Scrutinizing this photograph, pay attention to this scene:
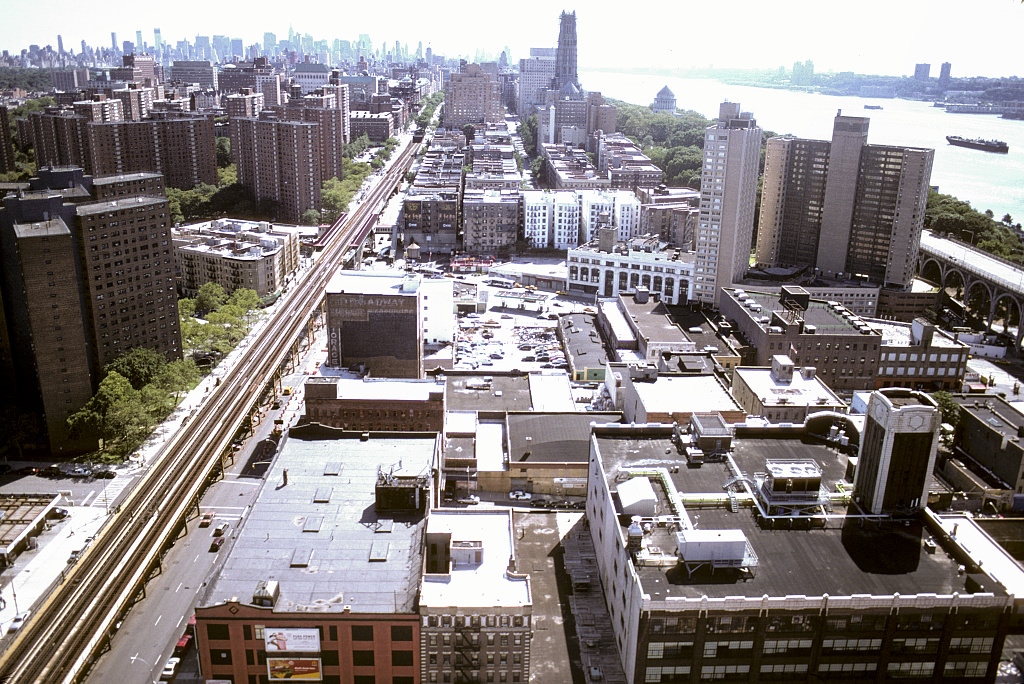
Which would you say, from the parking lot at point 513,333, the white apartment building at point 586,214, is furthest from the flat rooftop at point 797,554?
the white apartment building at point 586,214

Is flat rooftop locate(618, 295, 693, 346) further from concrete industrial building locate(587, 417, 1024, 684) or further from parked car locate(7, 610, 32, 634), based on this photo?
parked car locate(7, 610, 32, 634)

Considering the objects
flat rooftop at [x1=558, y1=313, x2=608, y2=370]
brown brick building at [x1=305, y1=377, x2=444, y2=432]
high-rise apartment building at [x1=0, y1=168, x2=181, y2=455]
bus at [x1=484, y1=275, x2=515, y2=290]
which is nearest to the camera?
brown brick building at [x1=305, y1=377, x2=444, y2=432]

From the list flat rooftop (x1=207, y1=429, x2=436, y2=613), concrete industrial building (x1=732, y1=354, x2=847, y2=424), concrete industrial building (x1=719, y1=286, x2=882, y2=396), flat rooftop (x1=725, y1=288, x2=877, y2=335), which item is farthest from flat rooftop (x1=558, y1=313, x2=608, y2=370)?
flat rooftop (x1=207, y1=429, x2=436, y2=613)

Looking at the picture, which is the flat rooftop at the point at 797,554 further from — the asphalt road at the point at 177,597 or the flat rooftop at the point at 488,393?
the asphalt road at the point at 177,597

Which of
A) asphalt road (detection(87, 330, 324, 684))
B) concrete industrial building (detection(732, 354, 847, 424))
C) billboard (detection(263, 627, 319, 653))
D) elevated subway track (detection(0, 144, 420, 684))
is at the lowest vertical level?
asphalt road (detection(87, 330, 324, 684))

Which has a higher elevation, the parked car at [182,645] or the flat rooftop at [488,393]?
the flat rooftop at [488,393]

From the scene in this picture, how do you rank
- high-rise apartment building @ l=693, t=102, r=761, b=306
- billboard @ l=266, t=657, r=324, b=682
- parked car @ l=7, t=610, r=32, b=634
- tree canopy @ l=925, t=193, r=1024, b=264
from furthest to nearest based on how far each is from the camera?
tree canopy @ l=925, t=193, r=1024, b=264 < high-rise apartment building @ l=693, t=102, r=761, b=306 < parked car @ l=7, t=610, r=32, b=634 < billboard @ l=266, t=657, r=324, b=682

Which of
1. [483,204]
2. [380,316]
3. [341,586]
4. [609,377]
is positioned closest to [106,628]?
[341,586]
